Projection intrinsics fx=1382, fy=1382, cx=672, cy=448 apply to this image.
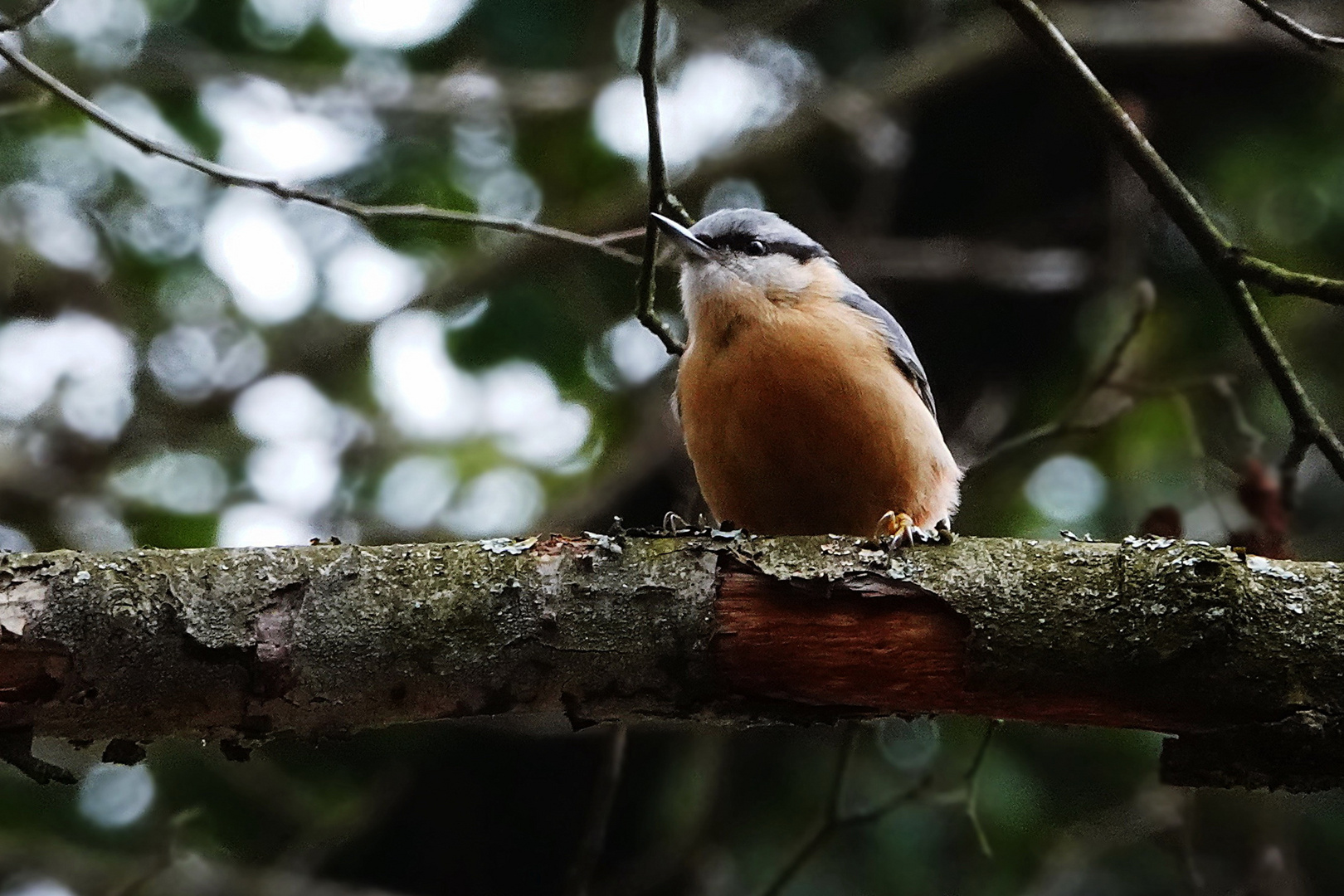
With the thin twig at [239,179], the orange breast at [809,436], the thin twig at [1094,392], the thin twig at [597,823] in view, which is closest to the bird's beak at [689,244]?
the thin twig at [239,179]

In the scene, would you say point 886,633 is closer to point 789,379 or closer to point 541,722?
point 789,379

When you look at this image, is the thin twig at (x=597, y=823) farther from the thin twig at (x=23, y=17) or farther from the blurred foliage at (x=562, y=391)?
the thin twig at (x=23, y=17)

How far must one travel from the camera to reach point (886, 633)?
2.11 meters

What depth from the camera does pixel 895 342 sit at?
350 centimetres

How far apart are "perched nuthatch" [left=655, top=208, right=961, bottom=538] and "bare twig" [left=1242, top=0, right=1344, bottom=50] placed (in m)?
1.09

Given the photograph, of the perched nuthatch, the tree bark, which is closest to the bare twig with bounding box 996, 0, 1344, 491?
the tree bark

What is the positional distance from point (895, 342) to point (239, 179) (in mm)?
1617

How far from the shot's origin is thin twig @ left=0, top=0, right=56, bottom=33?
8.70ft

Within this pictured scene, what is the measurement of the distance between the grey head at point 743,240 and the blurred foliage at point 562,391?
2.54 feet

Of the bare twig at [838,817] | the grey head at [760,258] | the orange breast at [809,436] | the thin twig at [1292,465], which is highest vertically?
the grey head at [760,258]

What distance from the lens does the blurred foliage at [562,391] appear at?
429cm

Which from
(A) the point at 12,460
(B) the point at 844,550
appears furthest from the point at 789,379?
(A) the point at 12,460

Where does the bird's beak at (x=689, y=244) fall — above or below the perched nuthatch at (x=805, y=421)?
above

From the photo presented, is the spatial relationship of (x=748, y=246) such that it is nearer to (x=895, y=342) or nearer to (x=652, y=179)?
(x=895, y=342)
